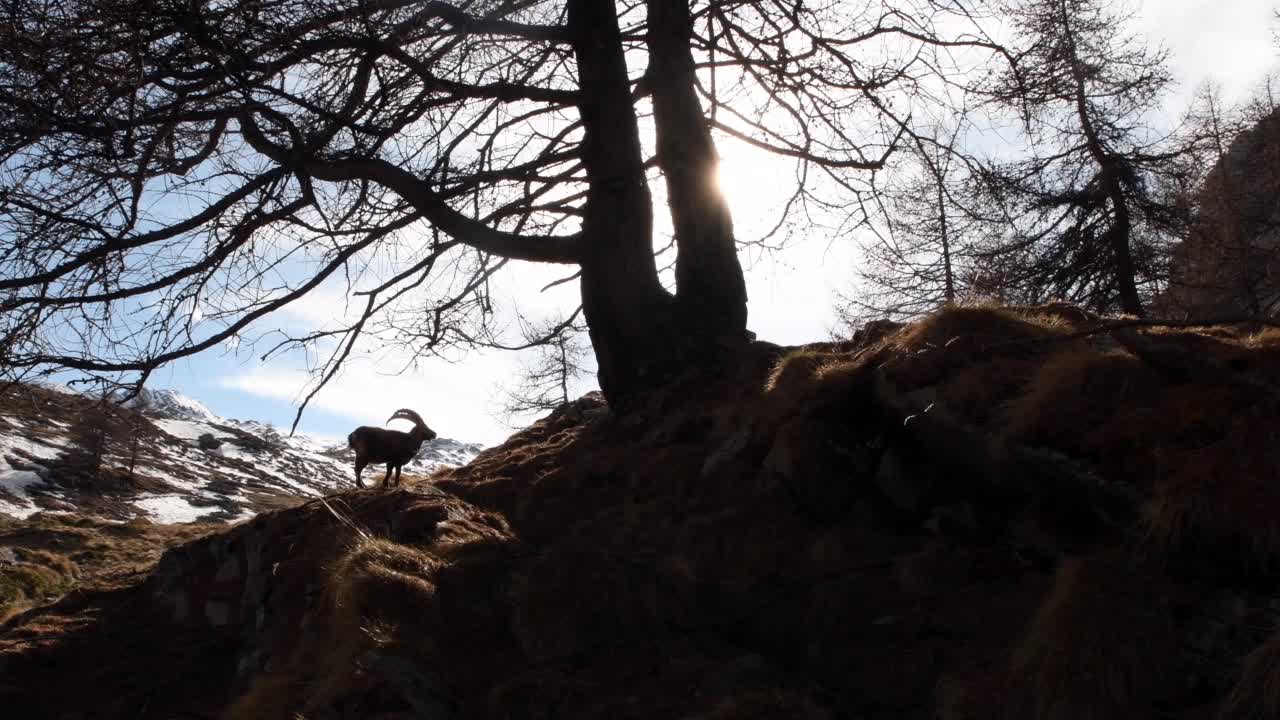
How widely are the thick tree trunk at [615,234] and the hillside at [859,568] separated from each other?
1.44 m

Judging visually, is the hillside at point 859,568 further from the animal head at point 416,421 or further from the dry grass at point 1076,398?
the animal head at point 416,421

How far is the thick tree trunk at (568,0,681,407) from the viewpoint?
6918 mm

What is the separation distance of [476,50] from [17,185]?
3.16 meters

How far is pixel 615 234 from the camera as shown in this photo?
7031 mm

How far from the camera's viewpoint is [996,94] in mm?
7102

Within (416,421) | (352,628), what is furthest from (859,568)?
(416,421)

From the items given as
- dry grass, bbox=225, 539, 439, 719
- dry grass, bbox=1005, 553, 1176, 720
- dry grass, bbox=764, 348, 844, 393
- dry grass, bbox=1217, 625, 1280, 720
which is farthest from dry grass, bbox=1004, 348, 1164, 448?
dry grass, bbox=225, 539, 439, 719

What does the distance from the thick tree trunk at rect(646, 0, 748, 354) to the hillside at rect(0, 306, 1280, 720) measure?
65.1 inches

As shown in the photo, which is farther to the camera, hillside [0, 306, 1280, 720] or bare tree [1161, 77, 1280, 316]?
bare tree [1161, 77, 1280, 316]

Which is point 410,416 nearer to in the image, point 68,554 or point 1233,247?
point 68,554

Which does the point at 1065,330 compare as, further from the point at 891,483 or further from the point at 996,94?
the point at 996,94

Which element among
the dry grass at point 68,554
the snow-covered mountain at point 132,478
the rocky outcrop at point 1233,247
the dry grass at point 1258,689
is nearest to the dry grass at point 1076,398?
the dry grass at point 1258,689

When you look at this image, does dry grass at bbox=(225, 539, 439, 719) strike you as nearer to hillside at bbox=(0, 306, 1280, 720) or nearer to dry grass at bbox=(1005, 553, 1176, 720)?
hillside at bbox=(0, 306, 1280, 720)

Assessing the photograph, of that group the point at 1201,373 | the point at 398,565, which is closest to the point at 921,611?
the point at 1201,373
